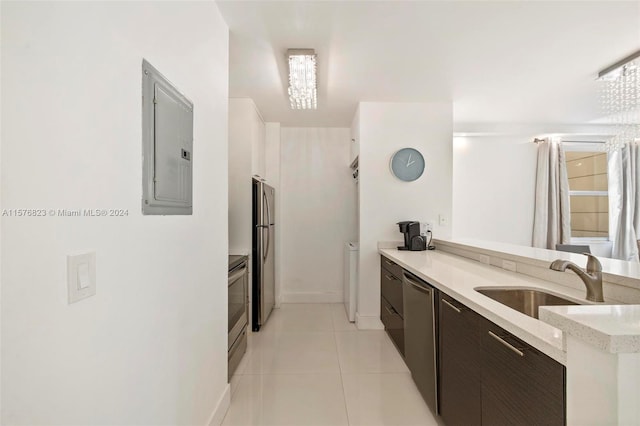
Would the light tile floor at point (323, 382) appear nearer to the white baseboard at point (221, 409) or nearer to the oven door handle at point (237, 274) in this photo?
the white baseboard at point (221, 409)

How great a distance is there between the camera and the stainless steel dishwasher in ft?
5.64

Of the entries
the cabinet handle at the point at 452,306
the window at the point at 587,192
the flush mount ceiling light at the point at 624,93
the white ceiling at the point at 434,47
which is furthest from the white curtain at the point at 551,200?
the cabinet handle at the point at 452,306

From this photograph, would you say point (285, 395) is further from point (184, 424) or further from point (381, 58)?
point (381, 58)

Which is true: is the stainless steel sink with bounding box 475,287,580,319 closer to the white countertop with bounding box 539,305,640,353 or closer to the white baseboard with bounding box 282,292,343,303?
the white countertop with bounding box 539,305,640,353

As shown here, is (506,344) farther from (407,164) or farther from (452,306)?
(407,164)

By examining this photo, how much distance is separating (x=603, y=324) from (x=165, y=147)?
144 cm

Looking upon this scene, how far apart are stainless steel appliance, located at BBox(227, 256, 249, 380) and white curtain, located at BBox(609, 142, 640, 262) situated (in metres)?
5.32

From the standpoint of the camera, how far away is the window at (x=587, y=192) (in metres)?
4.51

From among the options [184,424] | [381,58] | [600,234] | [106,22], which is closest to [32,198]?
[106,22]

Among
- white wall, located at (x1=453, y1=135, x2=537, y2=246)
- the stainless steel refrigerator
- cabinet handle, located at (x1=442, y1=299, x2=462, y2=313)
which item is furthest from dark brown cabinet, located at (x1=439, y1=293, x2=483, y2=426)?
white wall, located at (x1=453, y1=135, x2=537, y2=246)

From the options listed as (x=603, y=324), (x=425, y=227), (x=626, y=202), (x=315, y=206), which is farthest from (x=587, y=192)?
(x=603, y=324)

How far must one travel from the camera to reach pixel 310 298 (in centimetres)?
419

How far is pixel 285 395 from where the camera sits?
6.73ft

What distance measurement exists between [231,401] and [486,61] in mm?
3211
